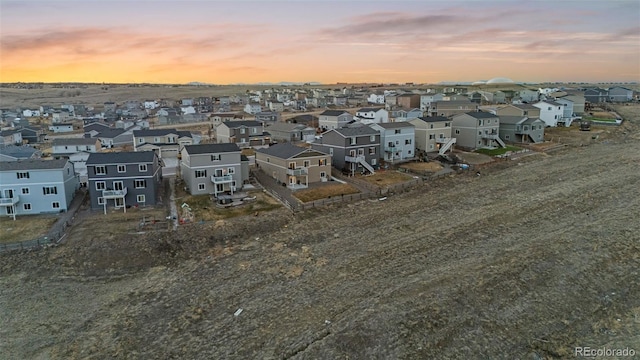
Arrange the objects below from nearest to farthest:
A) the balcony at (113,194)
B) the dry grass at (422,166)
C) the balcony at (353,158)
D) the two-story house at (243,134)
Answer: the balcony at (113,194) < the balcony at (353,158) < the dry grass at (422,166) < the two-story house at (243,134)

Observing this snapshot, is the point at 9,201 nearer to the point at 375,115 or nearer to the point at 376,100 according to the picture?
the point at 375,115

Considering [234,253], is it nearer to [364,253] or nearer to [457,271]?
[364,253]

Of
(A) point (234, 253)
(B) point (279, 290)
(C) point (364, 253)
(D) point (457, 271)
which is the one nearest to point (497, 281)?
(D) point (457, 271)

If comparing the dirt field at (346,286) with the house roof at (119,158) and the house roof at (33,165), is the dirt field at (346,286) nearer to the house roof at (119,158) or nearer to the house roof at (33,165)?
the house roof at (119,158)

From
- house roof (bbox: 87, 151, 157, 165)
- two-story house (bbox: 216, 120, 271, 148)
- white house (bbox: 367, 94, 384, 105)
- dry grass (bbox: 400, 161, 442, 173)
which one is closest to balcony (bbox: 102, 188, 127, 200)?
house roof (bbox: 87, 151, 157, 165)

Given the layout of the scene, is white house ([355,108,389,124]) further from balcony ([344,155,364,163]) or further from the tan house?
the tan house

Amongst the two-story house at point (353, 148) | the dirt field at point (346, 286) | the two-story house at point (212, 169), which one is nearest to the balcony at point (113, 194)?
the dirt field at point (346, 286)
